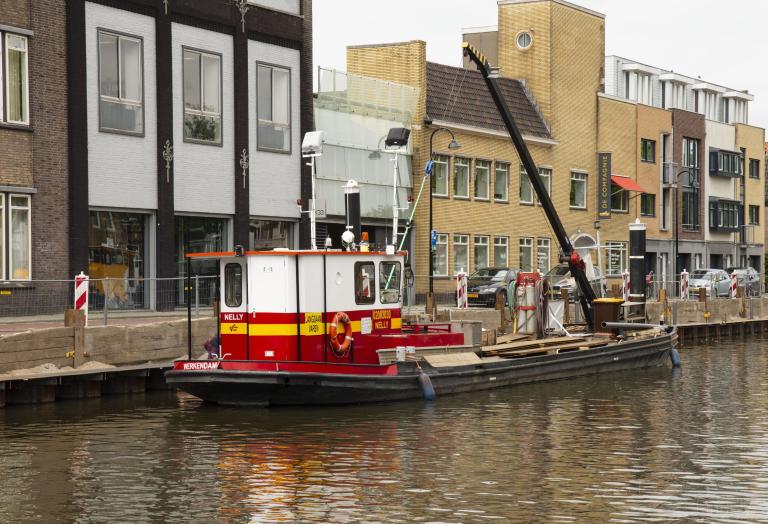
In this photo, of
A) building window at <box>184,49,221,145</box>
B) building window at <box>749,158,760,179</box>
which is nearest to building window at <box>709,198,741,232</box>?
building window at <box>749,158,760,179</box>

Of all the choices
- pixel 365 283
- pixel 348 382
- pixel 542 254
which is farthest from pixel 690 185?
pixel 348 382

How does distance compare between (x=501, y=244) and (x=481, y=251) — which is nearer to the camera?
(x=481, y=251)

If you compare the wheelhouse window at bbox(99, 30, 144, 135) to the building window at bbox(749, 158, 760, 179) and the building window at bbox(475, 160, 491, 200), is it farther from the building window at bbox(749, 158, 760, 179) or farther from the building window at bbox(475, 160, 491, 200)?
the building window at bbox(749, 158, 760, 179)

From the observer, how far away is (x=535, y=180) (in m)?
33.6

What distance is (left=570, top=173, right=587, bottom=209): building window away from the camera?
63875 mm

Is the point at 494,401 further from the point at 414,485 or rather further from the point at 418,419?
the point at 414,485

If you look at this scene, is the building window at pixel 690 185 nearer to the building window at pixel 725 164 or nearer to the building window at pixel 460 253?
the building window at pixel 725 164

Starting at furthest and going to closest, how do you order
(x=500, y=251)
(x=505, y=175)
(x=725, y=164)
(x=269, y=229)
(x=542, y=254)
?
(x=725, y=164) → (x=542, y=254) → (x=505, y=175) → (x=500, y=251) → (x=269, y=229)

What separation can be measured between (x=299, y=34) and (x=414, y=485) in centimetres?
2726

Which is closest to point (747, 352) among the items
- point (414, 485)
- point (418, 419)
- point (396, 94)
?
point (396, 94)

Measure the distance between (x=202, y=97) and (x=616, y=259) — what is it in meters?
34.3

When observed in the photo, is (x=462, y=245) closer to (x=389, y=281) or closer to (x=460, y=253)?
(x=460, y=253)

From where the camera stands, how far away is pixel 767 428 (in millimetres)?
21938

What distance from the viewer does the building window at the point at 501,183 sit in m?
57.9
